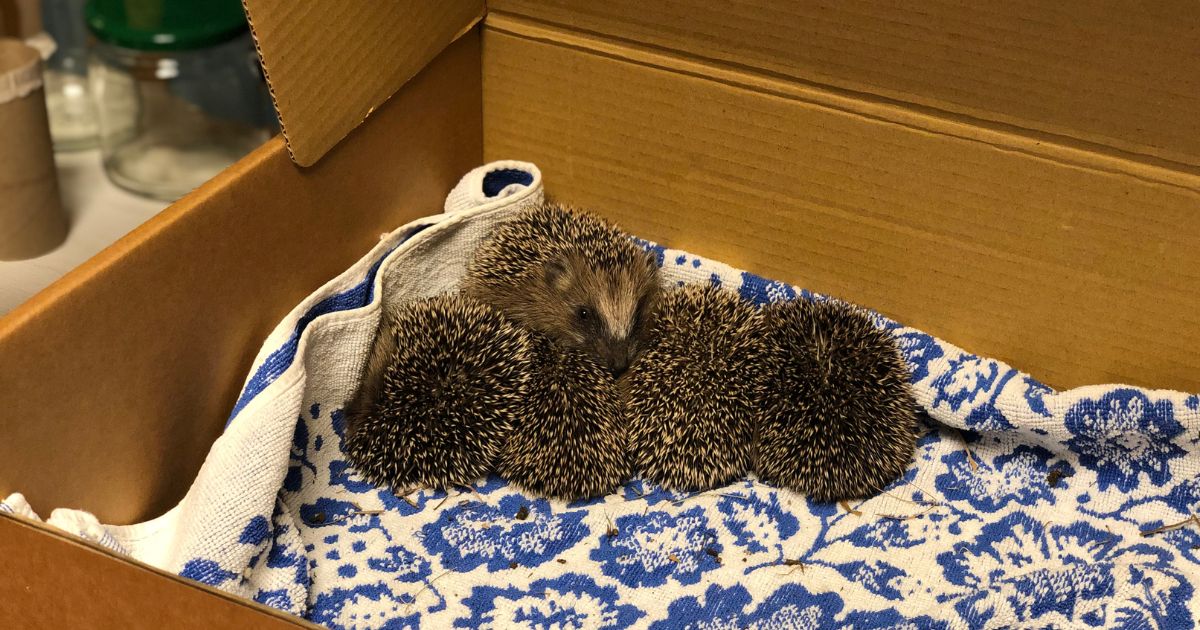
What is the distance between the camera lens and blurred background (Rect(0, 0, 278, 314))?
2.14m

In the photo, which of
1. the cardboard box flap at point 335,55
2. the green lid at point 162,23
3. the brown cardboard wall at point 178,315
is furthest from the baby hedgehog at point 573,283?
the green lid at point 162,23

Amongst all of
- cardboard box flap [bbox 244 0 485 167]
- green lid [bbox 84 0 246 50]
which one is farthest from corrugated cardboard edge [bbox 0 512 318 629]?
green lid [bbox 84 0 246 50]

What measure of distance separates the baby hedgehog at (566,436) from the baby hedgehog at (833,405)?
26cm

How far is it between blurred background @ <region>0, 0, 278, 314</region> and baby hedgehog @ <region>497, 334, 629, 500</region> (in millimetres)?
1068

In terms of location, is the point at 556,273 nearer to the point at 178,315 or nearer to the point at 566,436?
the point at 566,436

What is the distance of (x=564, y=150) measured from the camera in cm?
204

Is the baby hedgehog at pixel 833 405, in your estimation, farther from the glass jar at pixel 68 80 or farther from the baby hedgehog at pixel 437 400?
the glass jar at pixel 68 80

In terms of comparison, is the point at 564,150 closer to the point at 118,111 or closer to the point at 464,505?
the point at 464,505

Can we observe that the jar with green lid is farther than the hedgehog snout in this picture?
Yes

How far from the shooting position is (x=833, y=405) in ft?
5.52

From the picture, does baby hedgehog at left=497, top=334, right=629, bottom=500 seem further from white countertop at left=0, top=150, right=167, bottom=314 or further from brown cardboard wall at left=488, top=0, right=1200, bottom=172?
white countertop at left=0, top=150, right=167, bottom=314

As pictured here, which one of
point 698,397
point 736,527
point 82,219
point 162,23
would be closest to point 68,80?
point 82,219

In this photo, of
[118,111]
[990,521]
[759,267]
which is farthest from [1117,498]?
[118,111]

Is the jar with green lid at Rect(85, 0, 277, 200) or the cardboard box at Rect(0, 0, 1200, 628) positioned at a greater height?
the cardboard box at Rect(0, 0, 1200, 628)
